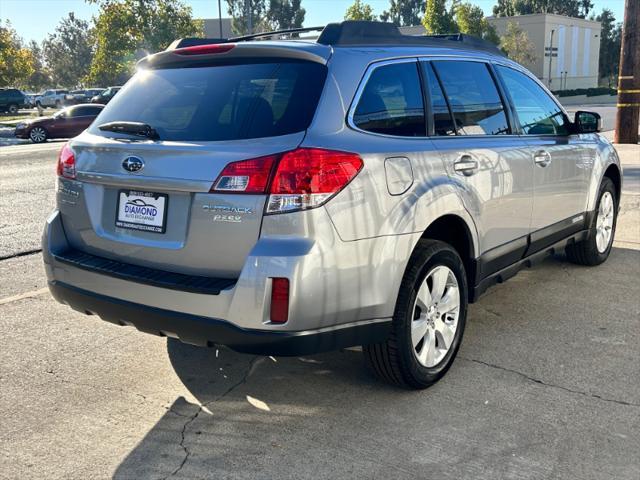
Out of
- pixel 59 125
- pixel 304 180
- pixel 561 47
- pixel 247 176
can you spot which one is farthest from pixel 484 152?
pixel 561 47

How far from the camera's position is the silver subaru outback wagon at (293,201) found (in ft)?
9.61

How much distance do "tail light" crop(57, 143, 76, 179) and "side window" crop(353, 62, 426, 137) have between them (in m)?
1.54

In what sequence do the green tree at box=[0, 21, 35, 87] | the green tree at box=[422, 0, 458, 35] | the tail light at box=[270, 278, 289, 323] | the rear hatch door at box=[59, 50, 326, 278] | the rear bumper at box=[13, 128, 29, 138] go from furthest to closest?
the green tree at box=[422, 0, 458, 35] → the green tree at box=[0, 21, 35, 87] → the rear bumper at box=[13, 128, 29, 138] → the rear hatch door at box=[59, 50, 326, 278] → the tail light at box=[270, 278, 289, 323]

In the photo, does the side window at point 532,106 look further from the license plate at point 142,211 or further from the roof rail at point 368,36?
the license plate at point 142,211

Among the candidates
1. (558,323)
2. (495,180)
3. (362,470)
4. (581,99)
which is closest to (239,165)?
(362,470)

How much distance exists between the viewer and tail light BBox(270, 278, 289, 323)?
2865 millimetres

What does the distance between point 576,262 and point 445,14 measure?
55561 millimetres

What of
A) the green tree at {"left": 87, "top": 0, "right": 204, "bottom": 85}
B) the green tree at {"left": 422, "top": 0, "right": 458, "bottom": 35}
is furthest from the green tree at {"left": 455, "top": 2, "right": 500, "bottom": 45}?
the green tree at {"left": 87, "top": 0, "right": 204, "bottom": 85}

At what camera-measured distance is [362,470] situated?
2865 millimetres

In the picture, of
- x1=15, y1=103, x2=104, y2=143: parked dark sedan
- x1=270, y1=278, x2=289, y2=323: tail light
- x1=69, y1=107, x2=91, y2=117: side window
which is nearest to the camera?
x1=270, y1=278, x2=289, y2=323: tail light

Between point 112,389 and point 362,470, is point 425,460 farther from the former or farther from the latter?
point 112,389

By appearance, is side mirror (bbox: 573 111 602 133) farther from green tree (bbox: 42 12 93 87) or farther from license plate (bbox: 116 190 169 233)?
green tree (bbox: 42 12 93 87)

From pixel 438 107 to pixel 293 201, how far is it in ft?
4.46

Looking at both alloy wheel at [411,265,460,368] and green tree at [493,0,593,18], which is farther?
green tree at [493,0,593,18]
